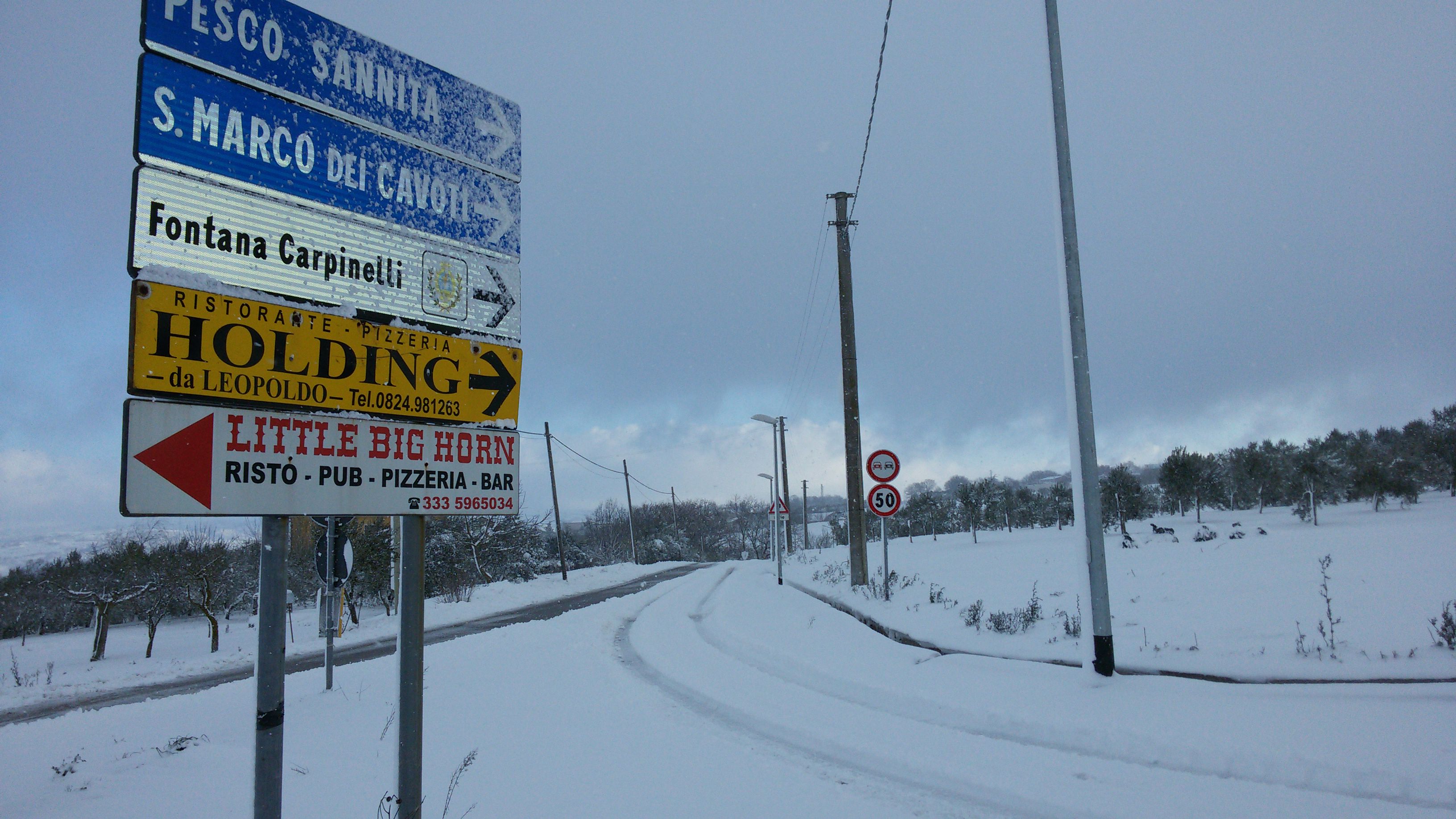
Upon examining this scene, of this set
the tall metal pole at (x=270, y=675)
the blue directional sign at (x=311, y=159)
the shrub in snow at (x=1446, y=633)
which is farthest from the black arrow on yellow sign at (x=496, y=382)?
the shrub in snow at (x=1446, y=633)

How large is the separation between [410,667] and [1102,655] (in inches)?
251

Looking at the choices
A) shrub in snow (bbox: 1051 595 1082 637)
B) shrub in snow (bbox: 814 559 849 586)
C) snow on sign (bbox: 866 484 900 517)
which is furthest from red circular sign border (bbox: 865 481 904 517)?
shrub in snow (bbox: 814 559 849 586)

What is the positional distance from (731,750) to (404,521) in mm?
3721

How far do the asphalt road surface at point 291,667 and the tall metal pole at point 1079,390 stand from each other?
11.8m

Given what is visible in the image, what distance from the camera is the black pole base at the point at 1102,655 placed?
636 cm

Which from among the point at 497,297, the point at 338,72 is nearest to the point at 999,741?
the point at 497,297

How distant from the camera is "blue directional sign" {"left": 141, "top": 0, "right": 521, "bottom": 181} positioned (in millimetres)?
2205

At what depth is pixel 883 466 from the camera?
12656 millimetres

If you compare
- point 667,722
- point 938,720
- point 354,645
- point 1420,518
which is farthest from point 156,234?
point 1420,518

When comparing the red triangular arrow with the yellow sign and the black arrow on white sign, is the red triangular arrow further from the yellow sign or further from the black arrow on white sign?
the black arrow on white sign

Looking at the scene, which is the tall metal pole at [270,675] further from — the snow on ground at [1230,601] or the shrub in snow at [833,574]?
the shrub in snow at [833,574]

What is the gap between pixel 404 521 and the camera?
9.42 ft

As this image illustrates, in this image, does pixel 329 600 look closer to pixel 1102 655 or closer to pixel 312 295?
pixel 312 295

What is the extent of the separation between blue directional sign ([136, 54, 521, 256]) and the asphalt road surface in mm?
10384
